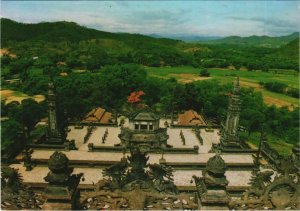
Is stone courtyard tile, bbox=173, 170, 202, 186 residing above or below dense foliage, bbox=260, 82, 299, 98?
above

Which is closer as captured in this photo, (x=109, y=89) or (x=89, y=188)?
(x=89, y=188)

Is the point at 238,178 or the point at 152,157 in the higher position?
the point at 238,178

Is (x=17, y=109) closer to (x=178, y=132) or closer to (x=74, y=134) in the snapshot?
(x=74, y=134)

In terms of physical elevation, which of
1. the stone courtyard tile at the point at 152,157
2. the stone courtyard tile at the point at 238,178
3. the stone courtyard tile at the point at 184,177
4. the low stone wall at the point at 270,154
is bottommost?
the stone courtyard tile at the point at 152,157

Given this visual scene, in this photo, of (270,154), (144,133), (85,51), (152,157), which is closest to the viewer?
(270,154)

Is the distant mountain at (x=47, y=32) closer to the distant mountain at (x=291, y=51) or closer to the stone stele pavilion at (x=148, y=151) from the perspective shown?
the distant mountain at (x=291, y=51)

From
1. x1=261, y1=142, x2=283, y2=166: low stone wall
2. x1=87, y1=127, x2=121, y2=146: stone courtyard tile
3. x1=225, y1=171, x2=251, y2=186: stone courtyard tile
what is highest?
x1=261, y1=142, x2=283, y2=166: low stone wall

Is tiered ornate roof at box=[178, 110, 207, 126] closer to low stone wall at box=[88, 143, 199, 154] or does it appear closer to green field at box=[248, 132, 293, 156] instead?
green field at box=[248, 132, 293, 156]

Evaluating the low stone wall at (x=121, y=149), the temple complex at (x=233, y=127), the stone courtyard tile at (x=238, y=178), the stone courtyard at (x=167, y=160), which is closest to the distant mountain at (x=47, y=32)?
the stone courtyard at (x=167, y=160)

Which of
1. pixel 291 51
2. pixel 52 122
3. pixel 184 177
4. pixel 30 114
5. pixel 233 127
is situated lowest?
pixel 184 177

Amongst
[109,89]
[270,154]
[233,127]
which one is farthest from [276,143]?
[109,89]

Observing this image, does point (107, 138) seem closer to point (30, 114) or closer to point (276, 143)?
point (30, 114)

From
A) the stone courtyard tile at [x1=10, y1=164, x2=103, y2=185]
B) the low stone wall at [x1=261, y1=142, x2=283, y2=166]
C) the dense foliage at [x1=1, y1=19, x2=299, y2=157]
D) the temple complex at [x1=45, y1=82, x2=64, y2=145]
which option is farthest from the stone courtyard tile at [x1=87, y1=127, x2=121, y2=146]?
the low stone wall at [x1=261, y1=142, x2=283, y2=166]

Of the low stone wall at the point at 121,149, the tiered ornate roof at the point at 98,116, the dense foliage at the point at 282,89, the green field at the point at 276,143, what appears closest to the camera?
the low stone wall at the point at 121,149
